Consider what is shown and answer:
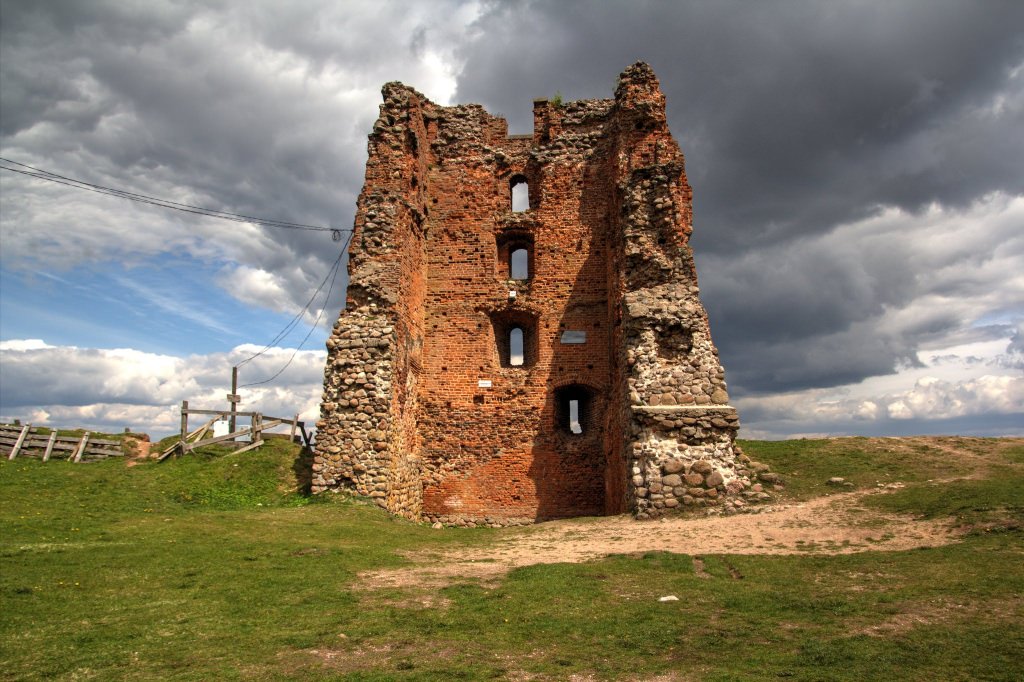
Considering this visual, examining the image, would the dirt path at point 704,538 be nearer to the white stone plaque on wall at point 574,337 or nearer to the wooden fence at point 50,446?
the white stone plaque on wall at point 574,337

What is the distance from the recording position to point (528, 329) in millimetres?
18734

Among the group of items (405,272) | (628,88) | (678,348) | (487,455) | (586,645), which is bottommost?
(586,645)

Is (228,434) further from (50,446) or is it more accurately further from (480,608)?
(480,608)

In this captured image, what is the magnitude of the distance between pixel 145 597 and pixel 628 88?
15.1m

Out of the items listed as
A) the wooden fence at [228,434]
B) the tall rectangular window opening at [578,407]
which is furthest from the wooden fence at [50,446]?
the tall rectangular window opening at [578,407]

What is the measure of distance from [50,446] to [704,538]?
17.2 metres

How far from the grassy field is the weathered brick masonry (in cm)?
356

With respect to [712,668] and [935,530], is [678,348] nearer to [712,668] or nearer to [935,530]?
[935,530]

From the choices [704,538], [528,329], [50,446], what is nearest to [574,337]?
[528,329]

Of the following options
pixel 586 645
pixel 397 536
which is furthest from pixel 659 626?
pixel 397 536

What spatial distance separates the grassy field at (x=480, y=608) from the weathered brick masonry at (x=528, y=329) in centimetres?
356

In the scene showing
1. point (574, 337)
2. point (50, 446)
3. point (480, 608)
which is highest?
point (574, 337)

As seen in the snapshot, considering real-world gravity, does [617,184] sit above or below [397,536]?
above

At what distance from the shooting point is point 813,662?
16.5 feet
